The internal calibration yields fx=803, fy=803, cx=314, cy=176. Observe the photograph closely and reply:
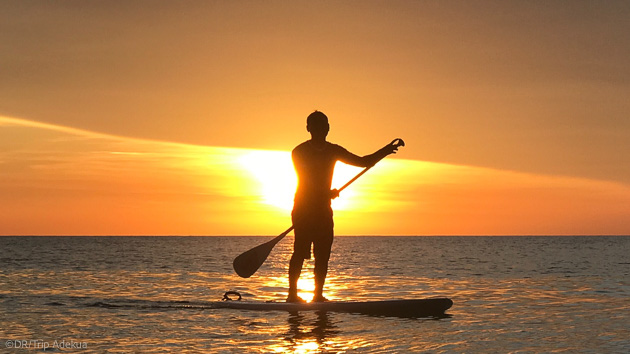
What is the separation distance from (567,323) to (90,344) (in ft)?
23.4

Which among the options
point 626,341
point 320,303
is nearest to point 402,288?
point 320,303

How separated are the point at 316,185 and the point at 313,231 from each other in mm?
734

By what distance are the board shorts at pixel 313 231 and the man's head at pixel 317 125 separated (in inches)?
47.3

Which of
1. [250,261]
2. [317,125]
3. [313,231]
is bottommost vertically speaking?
[250,261]

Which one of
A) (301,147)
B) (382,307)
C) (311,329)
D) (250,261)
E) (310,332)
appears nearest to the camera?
(310,332)

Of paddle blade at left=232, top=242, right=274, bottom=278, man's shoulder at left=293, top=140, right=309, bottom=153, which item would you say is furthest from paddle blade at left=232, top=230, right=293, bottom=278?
man's shoulder at left=293, top=140, right=309, bottom=153

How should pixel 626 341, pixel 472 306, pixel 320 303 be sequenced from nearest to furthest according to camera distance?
pixel 626 341 < pixel 320 303 < pixel 472 306

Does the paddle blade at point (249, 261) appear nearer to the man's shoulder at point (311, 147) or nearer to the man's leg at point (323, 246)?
the man's leg at point (323, 246)

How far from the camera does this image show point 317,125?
41.6 feet

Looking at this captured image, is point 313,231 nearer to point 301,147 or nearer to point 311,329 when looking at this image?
point 301,147

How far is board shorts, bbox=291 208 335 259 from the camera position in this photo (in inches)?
501

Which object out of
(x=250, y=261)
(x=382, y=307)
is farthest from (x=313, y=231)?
(x=250, y=261)

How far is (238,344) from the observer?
10.0m

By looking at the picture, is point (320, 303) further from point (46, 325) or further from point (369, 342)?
point (46, 325)
